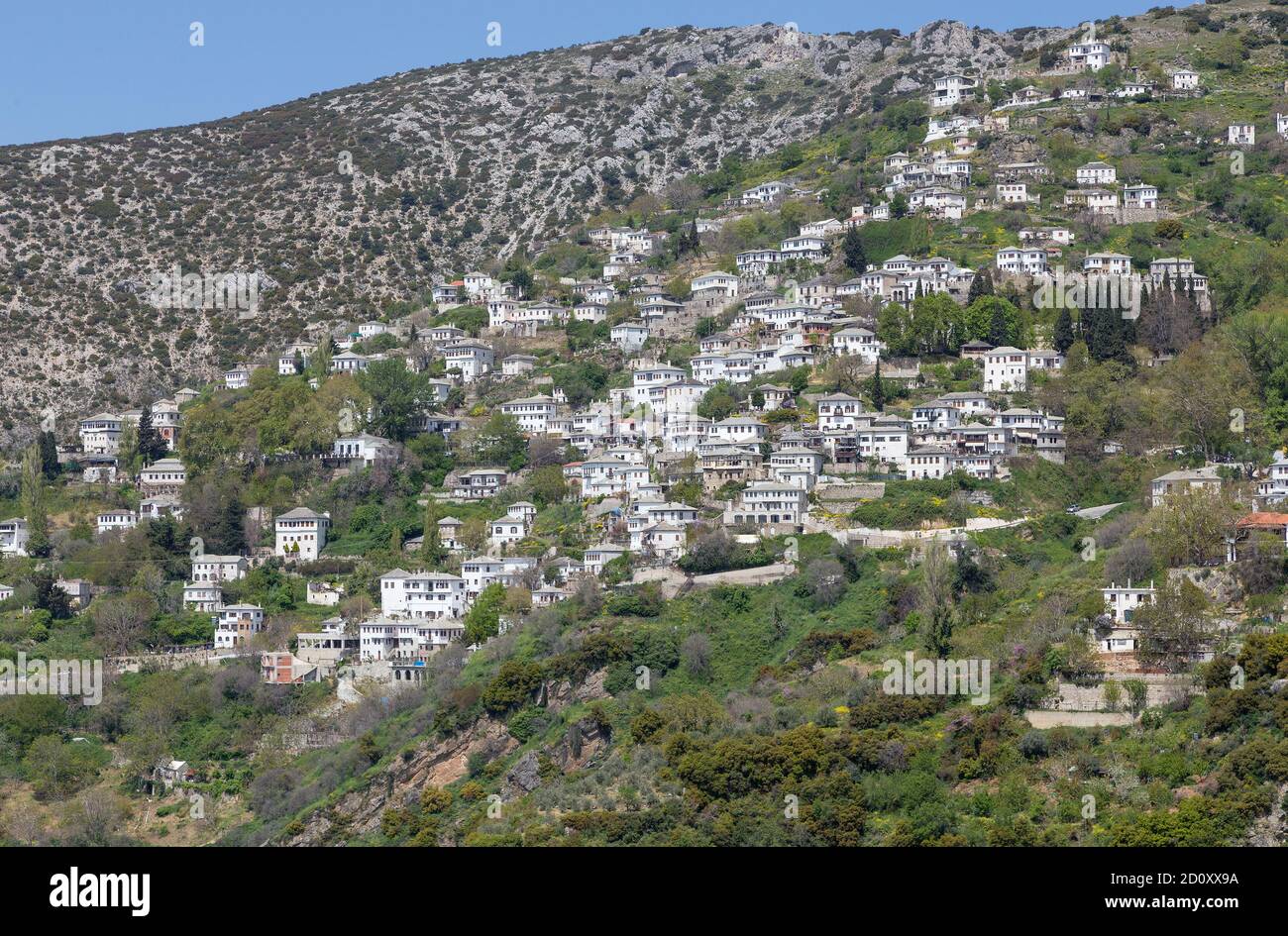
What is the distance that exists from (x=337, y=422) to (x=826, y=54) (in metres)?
81.9

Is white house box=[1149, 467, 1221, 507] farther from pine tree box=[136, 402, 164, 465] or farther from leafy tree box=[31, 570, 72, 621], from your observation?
pine tree box=[136, 402, 164, 465]

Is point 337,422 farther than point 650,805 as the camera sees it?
Yes

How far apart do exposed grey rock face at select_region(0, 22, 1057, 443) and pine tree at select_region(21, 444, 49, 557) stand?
16338mm

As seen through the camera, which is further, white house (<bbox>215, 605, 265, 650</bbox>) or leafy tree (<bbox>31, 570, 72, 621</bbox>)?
leafy tree (<bbox>31, 570, 72, 621</bbox>)

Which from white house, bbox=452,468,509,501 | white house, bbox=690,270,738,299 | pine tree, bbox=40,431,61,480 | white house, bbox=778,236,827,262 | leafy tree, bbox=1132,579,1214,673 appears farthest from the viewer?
white house, bbox=778,236,827,262

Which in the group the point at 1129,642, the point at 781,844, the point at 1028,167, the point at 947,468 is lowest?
the point at 781,844

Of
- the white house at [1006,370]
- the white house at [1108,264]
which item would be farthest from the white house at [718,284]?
the white house at [1006,370]

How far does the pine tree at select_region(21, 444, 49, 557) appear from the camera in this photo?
2913 inches

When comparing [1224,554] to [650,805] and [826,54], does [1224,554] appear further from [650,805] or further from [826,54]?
[826,54]

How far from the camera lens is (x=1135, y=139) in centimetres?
9812

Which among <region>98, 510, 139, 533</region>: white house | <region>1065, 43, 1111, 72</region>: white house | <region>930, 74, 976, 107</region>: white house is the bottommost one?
<region>98, 510, 139, 533</region>: white house

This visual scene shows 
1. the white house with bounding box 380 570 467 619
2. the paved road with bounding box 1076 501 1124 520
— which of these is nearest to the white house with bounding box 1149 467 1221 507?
the paved road with bounding box 1076 501 1124 520

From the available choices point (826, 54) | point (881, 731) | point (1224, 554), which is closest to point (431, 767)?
point (881, 731)

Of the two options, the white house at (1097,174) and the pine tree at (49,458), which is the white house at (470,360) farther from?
the white house at (1097,174)
